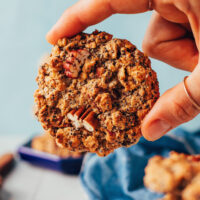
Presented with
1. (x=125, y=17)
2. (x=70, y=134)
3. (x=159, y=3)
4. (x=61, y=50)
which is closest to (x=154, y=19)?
(x=159, y=3)

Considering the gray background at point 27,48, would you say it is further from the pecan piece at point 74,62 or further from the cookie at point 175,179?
the cookie at point 175,179

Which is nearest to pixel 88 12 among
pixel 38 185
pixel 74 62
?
pixel 74 62

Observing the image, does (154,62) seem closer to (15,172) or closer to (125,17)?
(125,17)

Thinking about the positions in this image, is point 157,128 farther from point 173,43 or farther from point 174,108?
point 173,43

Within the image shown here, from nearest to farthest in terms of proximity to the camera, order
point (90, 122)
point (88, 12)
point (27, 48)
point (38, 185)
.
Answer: point (90, 122), point (88, 12), point (38, 185), point (27, 48)

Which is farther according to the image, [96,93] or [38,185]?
[38,185]

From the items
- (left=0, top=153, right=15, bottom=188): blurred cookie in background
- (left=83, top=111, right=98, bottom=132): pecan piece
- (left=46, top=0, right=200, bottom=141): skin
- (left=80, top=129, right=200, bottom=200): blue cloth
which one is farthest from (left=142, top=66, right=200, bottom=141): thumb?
(left=0, top=153, right=15, bottom=188): blurred cookie in background
